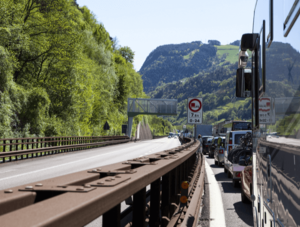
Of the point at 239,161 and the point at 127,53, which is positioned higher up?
the point at 127,53

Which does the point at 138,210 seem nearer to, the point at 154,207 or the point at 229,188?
the point at 154,207

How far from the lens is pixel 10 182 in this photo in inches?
446

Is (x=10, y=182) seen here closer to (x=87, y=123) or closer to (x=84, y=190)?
(x=84, y=190)

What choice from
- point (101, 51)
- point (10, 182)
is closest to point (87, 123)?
point (101, 51)

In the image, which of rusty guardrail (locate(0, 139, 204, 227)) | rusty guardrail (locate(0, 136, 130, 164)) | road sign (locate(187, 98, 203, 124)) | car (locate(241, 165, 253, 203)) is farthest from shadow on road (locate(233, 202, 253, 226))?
rusty guardrail (locate(0, 136, 130, 164))

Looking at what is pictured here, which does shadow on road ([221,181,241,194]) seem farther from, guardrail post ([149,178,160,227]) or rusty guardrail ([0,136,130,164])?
rusty guardrail ([0,136,130,164])

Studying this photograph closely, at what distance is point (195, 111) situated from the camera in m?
18.5

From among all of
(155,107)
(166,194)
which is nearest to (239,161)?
(166,194)

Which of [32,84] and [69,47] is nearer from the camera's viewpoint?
[32,84]

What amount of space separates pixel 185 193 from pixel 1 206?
3.89m

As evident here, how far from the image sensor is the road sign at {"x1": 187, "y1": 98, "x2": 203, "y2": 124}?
18.4m

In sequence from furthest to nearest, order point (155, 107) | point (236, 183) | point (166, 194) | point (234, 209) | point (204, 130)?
1. point (155, 107)
2. point (204, 130)
3. point (236, 183)
4. point (234, 209)
5. point (166, 194)

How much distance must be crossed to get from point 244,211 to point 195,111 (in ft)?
34.9

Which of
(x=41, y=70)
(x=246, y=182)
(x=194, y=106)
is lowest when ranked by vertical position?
(x=246, y=182)
